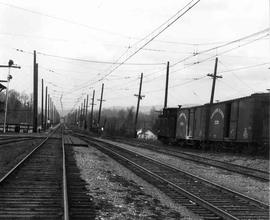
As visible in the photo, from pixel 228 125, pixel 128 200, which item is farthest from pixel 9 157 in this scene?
pixel 228 125

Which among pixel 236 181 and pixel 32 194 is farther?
pixel 236 181

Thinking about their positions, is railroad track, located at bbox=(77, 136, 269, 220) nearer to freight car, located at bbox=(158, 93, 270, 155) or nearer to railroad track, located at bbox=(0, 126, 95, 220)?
railroad track, located at bbox=(0, 126, 95, 220)

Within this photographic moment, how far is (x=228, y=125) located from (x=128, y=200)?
19404 mm

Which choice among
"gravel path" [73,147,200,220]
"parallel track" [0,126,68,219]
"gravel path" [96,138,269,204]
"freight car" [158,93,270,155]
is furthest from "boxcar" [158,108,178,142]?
"gravel path" [73,147,200,220]

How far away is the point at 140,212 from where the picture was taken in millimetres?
8820

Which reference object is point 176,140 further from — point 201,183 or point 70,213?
point 70,213

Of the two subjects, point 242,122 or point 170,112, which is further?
point 170,112

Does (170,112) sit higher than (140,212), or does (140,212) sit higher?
(170,112)

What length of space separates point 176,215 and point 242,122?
716 inches

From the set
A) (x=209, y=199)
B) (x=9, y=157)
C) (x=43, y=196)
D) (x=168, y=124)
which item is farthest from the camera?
(x=168, y=124)

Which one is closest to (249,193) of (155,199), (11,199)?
(155,199)

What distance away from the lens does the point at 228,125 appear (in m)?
28.5

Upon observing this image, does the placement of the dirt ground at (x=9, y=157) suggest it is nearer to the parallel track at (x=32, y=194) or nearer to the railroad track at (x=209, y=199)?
the parallel track at (x=32, y=194)

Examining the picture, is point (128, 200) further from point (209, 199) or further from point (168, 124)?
point (168, 124)
